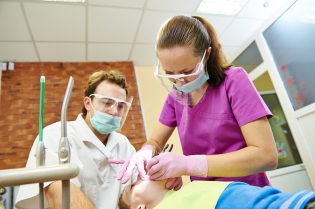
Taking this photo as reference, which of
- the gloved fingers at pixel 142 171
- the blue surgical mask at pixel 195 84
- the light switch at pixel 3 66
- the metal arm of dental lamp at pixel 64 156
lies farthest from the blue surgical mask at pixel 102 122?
the light switch at pixel 3 66

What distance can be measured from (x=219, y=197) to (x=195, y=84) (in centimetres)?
55

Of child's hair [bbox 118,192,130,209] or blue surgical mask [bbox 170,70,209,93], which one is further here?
child's hair [bbox 118,192,130,209]

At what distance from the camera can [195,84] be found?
3.62 ft

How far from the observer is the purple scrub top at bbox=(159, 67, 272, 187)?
0.96 meters

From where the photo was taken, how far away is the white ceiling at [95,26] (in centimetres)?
255

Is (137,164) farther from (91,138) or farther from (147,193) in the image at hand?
(91,138)

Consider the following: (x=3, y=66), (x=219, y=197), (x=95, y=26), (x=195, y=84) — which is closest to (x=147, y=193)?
(x=219, y=197)

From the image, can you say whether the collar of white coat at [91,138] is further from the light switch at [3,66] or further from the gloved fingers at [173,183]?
the light switch at [3,66]

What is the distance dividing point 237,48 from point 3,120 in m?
3.80

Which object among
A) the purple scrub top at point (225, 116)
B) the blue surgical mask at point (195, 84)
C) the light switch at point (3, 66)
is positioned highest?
the light switch at point (3, 66)

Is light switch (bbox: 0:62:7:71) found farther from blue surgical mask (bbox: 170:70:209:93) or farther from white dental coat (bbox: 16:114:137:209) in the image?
blue surgical mask (bbox: 170:70:209:93)

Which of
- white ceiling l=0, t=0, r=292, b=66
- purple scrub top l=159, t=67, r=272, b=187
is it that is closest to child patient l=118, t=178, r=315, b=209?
purple scrub top l=159, t=67, r=272, b=187

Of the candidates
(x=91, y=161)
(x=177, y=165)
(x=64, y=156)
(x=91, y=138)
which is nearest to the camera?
(x=64, y=156)

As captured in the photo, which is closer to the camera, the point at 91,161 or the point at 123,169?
the point at 123,169
